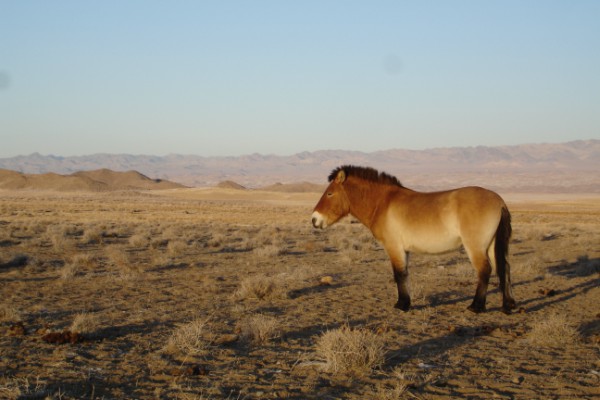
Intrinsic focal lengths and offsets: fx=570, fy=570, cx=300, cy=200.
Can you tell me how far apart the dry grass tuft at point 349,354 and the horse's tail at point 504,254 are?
3.31m

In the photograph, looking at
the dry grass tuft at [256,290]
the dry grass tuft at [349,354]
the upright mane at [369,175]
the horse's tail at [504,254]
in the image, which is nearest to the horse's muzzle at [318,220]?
the upright mane at [369,175]

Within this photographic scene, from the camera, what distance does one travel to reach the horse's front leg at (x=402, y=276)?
903 centimetres

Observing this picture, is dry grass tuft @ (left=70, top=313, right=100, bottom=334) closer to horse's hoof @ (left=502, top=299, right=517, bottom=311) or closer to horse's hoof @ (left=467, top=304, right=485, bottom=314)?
horse's hoof @ (left=467, top=304, right=485, bottom=314)

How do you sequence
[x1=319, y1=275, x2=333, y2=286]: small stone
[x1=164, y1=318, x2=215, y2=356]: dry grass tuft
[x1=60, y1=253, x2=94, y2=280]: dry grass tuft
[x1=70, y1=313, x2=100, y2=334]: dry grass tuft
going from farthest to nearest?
[x1=60, y1=253, x2=94, y2=280]: dry grass tuft
[x1=319, y1=275, x2=333, y2=286]: small stone
[x1=70, y1=313, x2=100, y2=334]: dry grass tuft
[x1=164, y1=318, x2=215, y2=356]: dry grass tuft

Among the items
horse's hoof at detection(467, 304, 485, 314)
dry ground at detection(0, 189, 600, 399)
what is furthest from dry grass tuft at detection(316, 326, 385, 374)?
horse's hoof at detection(467, 304, 485, 314)

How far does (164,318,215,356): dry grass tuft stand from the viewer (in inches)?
257

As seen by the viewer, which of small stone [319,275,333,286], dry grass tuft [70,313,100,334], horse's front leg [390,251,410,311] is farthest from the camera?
small stone [319,275,333,286]

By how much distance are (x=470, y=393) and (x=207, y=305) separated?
526 centimetres

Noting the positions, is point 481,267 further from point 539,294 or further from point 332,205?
point 539,294

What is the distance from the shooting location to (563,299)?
10.3m

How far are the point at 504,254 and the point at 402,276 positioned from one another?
1595 mm

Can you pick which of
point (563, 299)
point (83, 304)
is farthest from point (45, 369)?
point (563, 299)

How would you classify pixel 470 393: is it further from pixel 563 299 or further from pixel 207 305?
pixel 563 299

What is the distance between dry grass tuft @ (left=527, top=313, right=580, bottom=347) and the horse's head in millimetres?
3720
